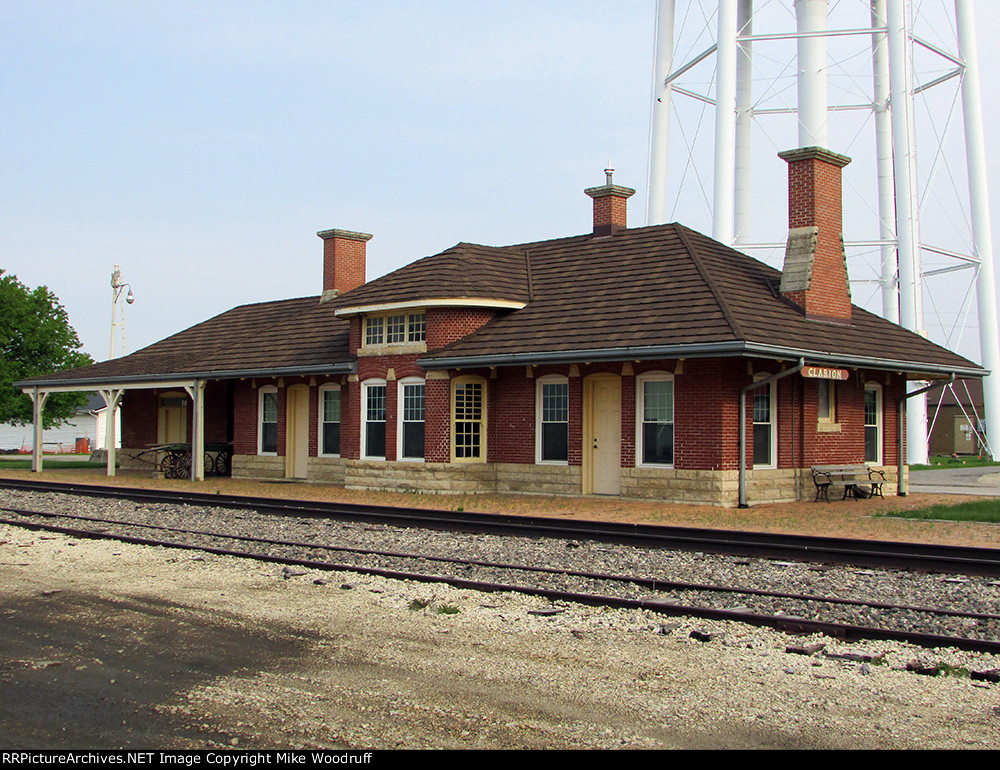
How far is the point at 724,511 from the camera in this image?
17328 mm

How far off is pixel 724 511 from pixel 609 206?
9.39 m

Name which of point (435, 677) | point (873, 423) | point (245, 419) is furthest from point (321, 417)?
point (435, 677)

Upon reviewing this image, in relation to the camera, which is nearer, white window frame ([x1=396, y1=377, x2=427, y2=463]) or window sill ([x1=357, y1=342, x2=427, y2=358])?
window sill ([x1=357, y1=342, x2=427, y2=358])

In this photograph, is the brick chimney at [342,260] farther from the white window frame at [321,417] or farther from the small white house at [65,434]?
the small white house at [65,434]

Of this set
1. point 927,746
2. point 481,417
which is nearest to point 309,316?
point 481,417

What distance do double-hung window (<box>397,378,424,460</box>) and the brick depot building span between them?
35 millimetres

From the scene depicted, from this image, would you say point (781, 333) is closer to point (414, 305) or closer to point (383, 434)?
point (414, 305)

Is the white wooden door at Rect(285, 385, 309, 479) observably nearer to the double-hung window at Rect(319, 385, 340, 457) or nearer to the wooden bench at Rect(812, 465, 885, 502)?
the double-hung window at Rect(319, 385, 340, 457)

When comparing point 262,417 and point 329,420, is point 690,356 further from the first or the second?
point 262,417

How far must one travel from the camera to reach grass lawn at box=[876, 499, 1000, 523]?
16.8 meters

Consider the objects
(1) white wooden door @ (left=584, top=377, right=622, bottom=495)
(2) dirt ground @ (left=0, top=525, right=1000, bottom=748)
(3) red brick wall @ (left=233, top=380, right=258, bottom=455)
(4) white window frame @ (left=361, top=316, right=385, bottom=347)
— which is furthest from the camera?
(3) red brick wall @ (left=233, top=380, right=258, bottom=455)

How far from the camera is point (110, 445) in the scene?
29.3 meters

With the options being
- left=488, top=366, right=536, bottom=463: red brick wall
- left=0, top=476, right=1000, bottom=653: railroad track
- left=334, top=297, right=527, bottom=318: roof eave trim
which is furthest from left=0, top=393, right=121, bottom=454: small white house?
left=0, top=476, right=1000, bottom=653: railroad track

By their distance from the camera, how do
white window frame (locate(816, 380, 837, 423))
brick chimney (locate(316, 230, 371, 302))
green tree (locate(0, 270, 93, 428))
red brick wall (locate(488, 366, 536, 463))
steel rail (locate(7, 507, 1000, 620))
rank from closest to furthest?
steel rail (locate(7, 507, 1000, 620)) → white window frame (locate(816, 380, 837, 423)) → red brick wall (locate(488, 366, 536, 463)) → brick chimney (locate(316, 230, 371, 302)) → green tree (locate(0, 270, 93, 428))
